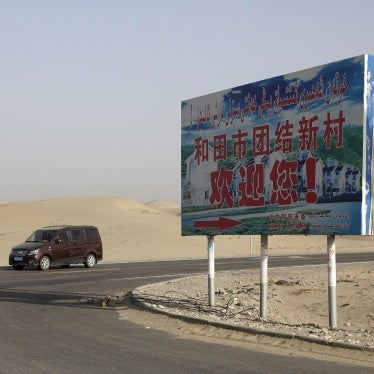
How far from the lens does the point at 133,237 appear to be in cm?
6128


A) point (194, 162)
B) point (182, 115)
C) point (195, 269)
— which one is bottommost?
point (195, 269)

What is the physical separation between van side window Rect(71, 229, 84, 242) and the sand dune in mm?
9298

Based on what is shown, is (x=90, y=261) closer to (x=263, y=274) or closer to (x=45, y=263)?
(x=45, y=263)

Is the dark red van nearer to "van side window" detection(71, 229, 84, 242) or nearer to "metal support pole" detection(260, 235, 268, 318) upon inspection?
"van side window" detection(71, 229, 84, 242)

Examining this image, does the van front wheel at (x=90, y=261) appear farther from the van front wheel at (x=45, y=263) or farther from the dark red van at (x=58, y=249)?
the van front wheel at (x=45, y=263)

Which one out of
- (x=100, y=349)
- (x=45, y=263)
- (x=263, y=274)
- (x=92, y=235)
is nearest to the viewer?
(x=100, y=349)

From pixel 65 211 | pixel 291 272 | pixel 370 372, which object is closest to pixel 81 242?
pixel 291 272

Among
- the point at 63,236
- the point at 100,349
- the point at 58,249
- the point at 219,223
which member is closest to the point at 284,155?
the point at 219,223

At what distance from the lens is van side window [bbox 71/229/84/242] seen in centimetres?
3262

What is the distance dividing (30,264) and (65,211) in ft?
190

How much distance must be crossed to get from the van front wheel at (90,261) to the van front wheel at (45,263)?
2.07 m

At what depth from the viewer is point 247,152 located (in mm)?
14469

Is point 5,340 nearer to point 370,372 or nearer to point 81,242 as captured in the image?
point 370,372

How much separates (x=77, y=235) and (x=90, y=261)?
134 centimetres
